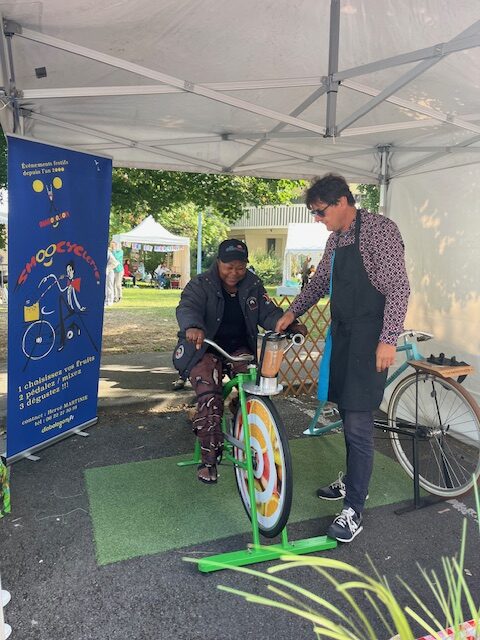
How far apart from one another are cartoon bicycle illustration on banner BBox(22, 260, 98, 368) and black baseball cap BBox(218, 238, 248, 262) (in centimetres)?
137

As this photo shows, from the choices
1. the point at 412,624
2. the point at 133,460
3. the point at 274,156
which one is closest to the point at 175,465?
the point at 133,460

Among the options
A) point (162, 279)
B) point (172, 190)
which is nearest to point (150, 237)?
point (162, 279)

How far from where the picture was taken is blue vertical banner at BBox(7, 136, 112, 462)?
315cm

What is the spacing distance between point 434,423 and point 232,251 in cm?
179

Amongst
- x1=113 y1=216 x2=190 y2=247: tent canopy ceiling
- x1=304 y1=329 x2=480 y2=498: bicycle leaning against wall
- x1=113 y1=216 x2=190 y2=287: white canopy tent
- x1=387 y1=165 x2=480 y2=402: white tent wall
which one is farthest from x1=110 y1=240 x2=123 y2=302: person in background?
x1=304 y1=329 x2=480 y2=498: bicycle leaning against wall

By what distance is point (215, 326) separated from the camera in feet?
9.79

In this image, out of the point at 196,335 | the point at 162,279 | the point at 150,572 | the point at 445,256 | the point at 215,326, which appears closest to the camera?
the point at 150,572

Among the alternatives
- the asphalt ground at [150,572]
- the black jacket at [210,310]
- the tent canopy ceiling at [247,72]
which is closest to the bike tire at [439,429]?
the asphalt ground at [150,572]

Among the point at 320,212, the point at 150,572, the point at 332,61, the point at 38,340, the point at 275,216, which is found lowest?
the point at 150,572

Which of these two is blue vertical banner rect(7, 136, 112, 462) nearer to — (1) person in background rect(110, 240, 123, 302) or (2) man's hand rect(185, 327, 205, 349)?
(2) man's hand rect(185, 327, 205, 349)

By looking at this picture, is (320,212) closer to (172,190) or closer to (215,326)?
(215,326)

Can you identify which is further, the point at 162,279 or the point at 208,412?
the point at 162,279

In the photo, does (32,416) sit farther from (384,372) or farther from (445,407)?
(445,407)

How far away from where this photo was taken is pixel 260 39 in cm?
262
